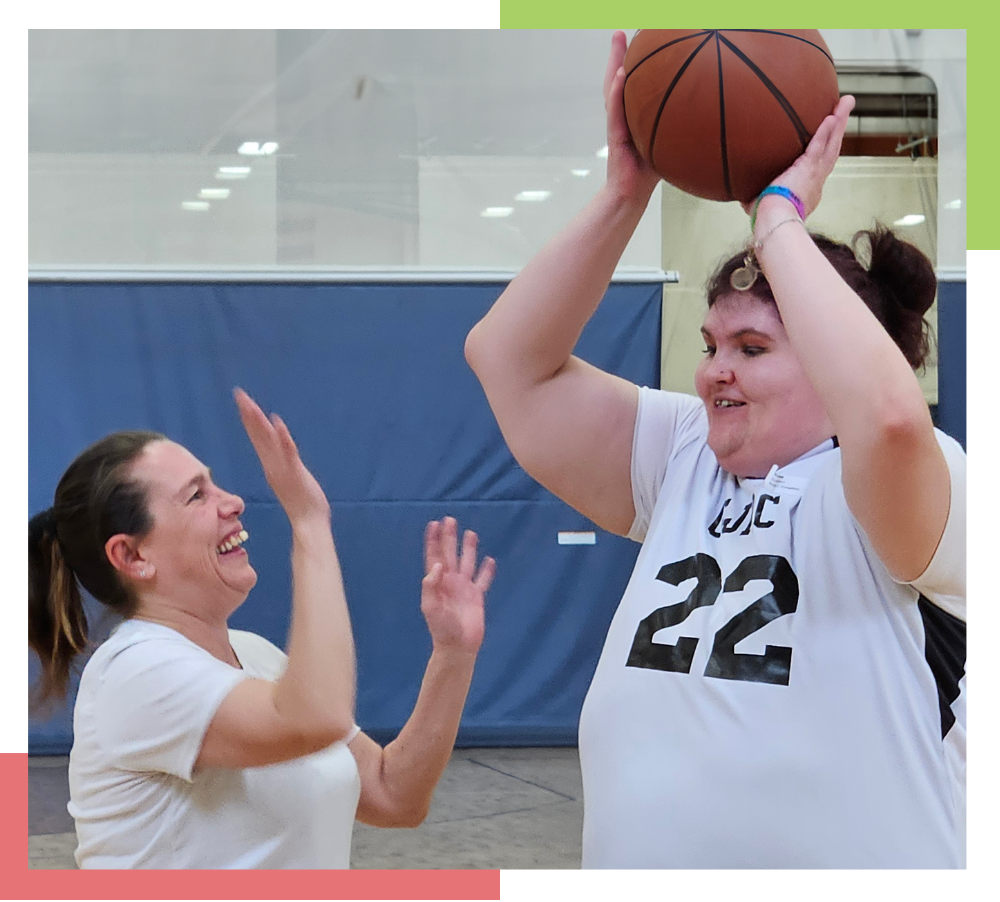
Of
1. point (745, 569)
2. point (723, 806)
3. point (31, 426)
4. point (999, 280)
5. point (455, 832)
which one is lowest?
point (455, 832)

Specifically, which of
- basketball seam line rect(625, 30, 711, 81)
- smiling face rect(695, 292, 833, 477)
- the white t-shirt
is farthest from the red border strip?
basketball seam line rect(625, 30, 711, 81)

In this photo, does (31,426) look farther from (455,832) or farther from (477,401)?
(455,832)

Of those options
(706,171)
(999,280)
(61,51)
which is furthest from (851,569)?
(61,51)

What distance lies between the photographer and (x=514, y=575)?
7.80ft

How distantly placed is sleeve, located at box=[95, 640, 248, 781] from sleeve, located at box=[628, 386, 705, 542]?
606mm

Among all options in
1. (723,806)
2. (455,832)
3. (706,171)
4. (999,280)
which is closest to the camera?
(723,806)

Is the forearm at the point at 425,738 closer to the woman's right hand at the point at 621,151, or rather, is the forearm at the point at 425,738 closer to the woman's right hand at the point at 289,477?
the woman's right hand at the point at 289,477

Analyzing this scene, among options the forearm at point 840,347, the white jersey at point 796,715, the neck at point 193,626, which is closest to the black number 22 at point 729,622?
the white jersey at point 796,715

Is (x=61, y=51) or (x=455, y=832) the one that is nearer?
(x=455, y=832)

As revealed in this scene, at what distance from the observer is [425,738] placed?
65.6 inches

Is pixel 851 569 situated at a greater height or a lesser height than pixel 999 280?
lesser

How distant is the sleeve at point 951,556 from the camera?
1190 mm

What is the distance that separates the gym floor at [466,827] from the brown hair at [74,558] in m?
0.35

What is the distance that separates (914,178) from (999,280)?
49 cm
